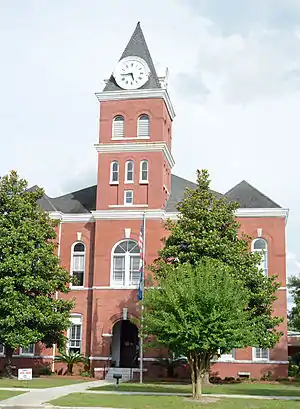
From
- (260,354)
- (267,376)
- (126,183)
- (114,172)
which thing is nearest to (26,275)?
(126,183)

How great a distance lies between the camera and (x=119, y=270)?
39.8 m

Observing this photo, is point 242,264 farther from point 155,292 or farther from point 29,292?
point 29,292

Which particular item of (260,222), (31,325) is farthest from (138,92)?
(31,325)

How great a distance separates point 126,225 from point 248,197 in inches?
347

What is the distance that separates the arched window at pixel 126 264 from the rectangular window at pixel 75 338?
3.94 meters

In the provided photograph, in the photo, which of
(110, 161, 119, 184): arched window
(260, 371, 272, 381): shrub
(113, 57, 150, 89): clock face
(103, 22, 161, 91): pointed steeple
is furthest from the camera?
(103, 22, 161, 91): pointed steeple

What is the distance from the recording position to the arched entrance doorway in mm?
40906

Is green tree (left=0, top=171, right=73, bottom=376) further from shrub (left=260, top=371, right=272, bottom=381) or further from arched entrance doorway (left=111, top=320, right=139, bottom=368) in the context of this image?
shrub (left=260, top=371, right=272, bottom=381)

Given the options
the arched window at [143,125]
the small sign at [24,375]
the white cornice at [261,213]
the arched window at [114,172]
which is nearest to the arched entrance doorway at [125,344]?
the white cornice at [261,213]

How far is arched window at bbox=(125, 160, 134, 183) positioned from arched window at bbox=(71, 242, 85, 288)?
5597 mm

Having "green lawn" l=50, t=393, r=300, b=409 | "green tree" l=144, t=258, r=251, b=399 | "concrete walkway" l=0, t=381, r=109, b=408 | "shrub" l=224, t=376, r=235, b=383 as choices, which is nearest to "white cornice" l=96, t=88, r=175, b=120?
"shrub" l=224, t=376, r=235, b=383

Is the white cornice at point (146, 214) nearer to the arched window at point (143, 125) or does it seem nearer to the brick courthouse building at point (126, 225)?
the brick courthouse building at point (126, 225)

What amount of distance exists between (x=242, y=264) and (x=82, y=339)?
1281 cm

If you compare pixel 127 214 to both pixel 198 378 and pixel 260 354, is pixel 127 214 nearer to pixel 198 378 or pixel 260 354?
pixel 260 354
